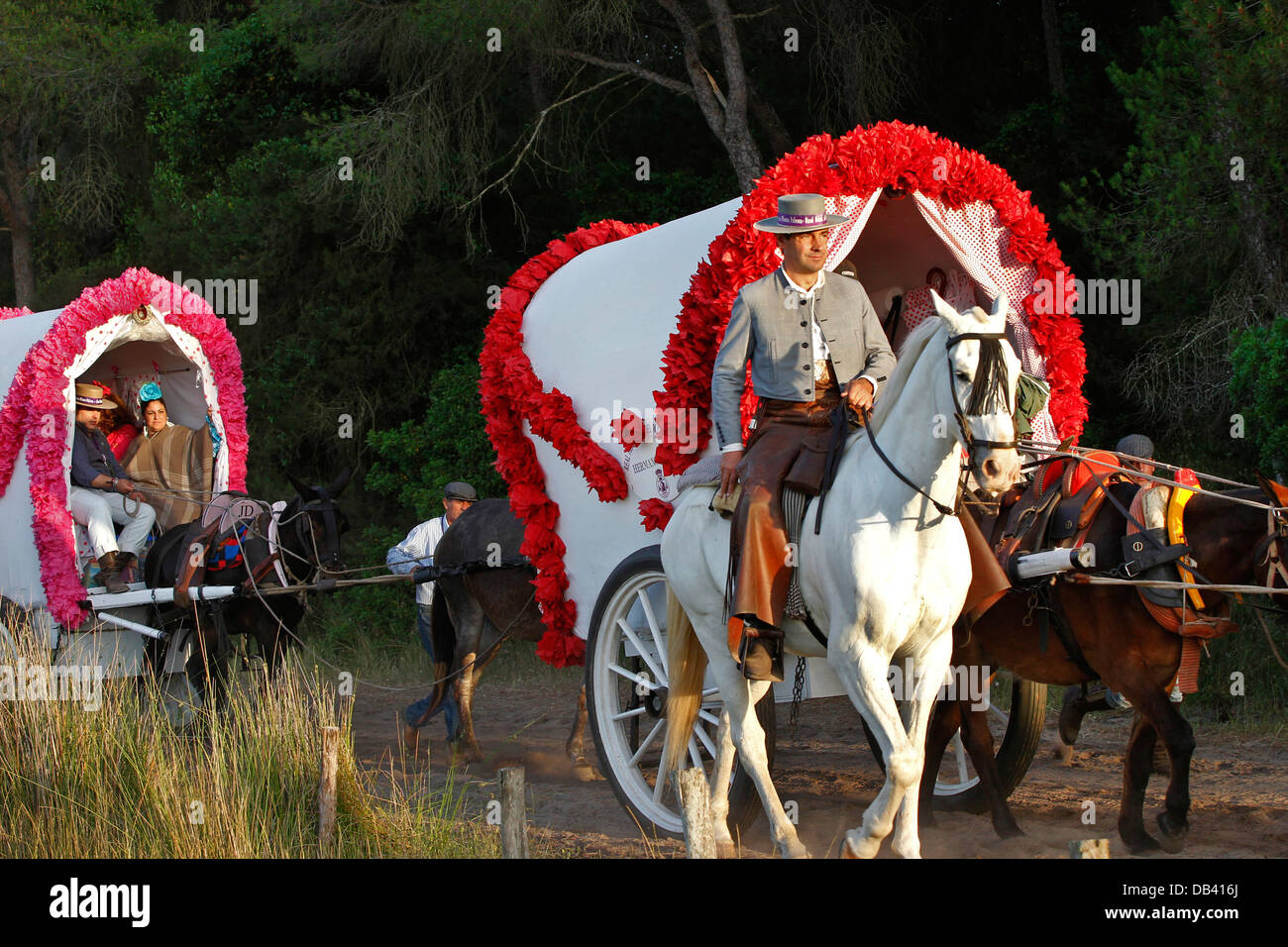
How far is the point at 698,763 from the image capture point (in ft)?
20.5

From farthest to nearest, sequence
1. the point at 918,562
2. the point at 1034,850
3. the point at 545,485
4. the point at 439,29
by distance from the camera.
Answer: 1. the point at 439,29
2. the point at 545,485
3. the point at 1034,850
4. the point at 918,562

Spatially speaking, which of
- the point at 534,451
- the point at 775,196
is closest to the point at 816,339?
the point at 775,196

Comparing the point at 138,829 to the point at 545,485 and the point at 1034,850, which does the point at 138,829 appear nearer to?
the point at 545,485

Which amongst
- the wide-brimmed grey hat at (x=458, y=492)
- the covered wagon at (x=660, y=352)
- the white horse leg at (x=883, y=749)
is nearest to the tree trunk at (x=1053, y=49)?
the covered wagon at (x=660, y=352)

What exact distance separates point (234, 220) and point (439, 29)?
14.3 ft

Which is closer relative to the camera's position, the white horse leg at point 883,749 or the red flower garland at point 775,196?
the white horse leg at point 883,749

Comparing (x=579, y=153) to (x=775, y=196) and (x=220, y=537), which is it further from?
(x=775, y=196)

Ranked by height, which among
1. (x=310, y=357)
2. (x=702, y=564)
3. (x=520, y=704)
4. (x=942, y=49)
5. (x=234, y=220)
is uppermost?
(x=942, y=49)

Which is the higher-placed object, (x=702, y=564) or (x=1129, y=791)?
(x=702, y=564)

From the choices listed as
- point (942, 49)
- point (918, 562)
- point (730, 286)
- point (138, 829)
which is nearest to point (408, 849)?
point (138, 829)

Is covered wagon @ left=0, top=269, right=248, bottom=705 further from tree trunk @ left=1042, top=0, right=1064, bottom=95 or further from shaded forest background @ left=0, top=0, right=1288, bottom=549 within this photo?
tree trunk @ left=1042, top=0, right=1064, bottom=95

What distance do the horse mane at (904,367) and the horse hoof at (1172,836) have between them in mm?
2307

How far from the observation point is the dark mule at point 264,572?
883 cm

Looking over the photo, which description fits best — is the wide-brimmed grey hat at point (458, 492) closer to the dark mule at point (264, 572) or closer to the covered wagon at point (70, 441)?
the dark mule at point (264, 572)
